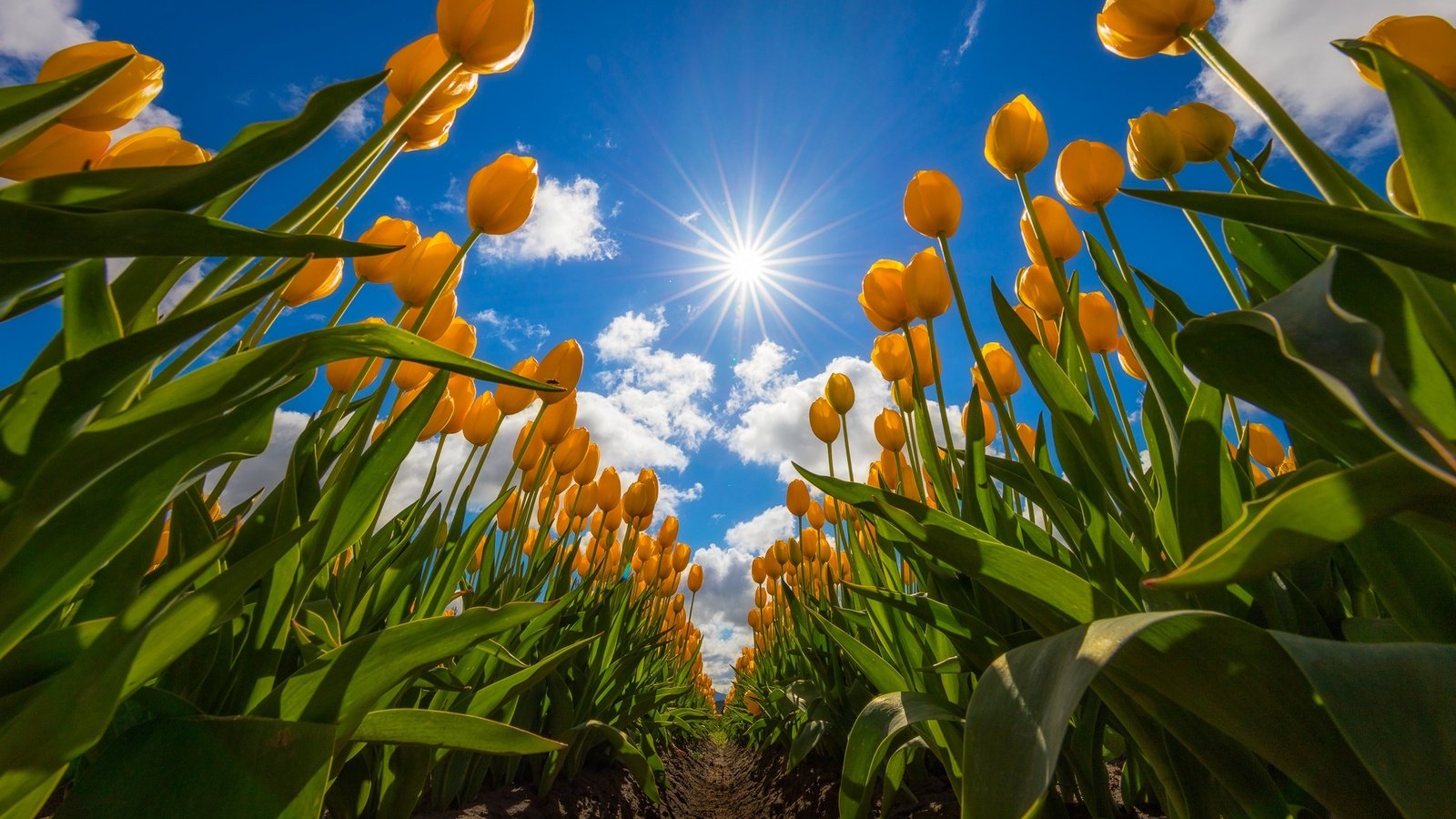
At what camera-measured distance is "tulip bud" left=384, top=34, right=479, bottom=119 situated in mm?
1335

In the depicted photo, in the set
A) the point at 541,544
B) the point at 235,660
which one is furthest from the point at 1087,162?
the point at 541,544

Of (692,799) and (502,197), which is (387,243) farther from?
(692,799)

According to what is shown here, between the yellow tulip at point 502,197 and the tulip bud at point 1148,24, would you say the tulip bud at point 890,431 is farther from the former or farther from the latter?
the yellow tulip at point 502,197

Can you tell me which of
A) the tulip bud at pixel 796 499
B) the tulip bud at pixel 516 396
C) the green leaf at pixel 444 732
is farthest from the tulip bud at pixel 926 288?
the tulip bud at pixel 796 499

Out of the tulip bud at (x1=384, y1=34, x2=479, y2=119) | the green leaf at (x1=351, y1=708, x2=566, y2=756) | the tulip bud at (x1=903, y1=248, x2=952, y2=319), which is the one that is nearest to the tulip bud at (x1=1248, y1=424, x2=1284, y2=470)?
the tulip bud at (x1=903, y1=248, x2=952, y2=319)

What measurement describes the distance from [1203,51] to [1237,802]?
44.7 inches

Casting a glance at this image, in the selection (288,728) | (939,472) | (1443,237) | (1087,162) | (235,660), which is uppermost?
(1087,162)

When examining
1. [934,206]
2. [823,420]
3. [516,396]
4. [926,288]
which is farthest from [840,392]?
[516,396]

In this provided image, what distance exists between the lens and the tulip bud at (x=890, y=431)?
2857 mm

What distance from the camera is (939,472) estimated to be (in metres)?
1.54

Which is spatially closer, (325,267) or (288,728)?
(288,728)

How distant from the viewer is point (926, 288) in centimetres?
187

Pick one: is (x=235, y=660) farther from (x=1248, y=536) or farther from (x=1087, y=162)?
(x=1087, y=162)

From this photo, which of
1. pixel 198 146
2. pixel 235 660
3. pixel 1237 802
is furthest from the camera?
pixel 198 146
